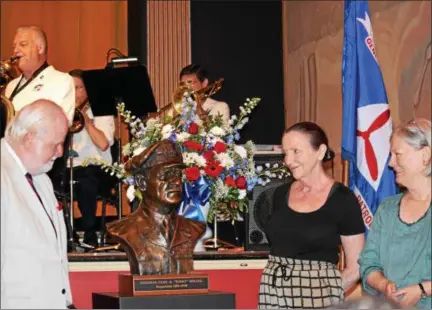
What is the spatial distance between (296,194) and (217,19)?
16.9ft

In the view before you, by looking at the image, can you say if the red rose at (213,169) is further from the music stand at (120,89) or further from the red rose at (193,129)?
the music stand at (120,89)

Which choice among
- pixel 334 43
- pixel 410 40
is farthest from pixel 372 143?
pixel 334 43

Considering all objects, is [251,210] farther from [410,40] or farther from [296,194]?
[410,40]

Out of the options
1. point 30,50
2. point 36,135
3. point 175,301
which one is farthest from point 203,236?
point 36,135

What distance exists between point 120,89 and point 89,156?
1064mm

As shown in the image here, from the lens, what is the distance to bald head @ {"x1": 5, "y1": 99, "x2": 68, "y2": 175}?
3.49m

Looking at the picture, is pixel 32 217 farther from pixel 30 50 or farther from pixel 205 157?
pixel 30 50

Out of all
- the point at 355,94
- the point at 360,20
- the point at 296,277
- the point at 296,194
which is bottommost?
the point at 296,277

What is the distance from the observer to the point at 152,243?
4309 millimetres

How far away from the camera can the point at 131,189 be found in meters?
5.22

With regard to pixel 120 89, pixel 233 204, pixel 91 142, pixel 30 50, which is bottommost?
pixel 233 204

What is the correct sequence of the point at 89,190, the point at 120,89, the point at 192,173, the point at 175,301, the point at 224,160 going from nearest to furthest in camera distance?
the point at 175,301 → the point at 192,173 → the point at 224,160 → the point at 120,89 → the point at 89,190

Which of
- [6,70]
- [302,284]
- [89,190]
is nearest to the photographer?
[302,284]

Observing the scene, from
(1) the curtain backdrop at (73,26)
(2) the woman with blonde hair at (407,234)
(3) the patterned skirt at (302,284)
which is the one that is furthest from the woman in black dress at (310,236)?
(1) the curtain backdrop at (73,26)
